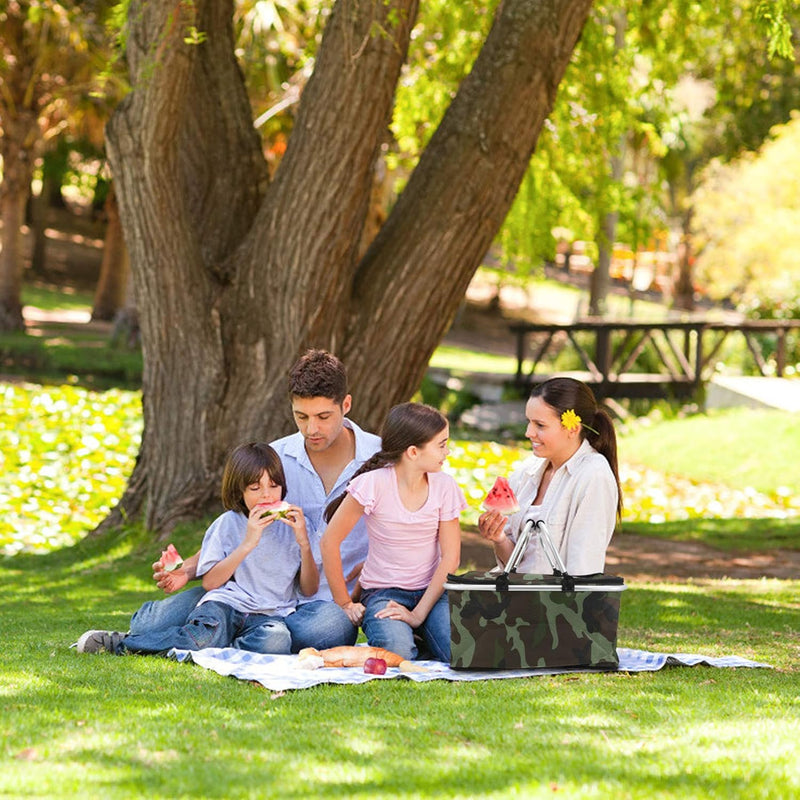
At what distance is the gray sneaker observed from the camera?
18.4 feet

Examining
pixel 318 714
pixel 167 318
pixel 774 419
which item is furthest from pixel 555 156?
pixel 318 714

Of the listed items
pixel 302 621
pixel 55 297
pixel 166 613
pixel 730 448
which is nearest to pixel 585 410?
pixel 302 621

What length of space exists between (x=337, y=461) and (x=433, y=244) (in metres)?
3.24

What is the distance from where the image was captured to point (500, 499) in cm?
552

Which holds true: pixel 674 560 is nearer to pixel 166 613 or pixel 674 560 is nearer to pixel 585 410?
pixel 585 410

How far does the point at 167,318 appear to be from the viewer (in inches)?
382

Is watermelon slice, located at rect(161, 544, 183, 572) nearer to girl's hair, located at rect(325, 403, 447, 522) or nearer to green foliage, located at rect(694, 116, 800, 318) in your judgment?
girl's hair, located at rect(325, 403, 447, 522)

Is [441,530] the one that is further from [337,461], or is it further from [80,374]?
[80,374]

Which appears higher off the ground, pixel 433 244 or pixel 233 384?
pixel 433 244

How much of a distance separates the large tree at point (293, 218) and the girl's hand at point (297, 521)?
12.7 feet

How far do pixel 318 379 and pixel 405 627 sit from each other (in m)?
1.14

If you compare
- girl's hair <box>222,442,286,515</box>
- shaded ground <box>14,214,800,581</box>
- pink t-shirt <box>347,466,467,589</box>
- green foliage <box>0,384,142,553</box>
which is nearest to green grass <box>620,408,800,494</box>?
shaded ground <box>14,214,800,581</box>

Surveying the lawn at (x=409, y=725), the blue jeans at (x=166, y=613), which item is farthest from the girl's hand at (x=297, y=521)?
the lawn at (x=409, y=725)

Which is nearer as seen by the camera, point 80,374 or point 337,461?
point 337,461
